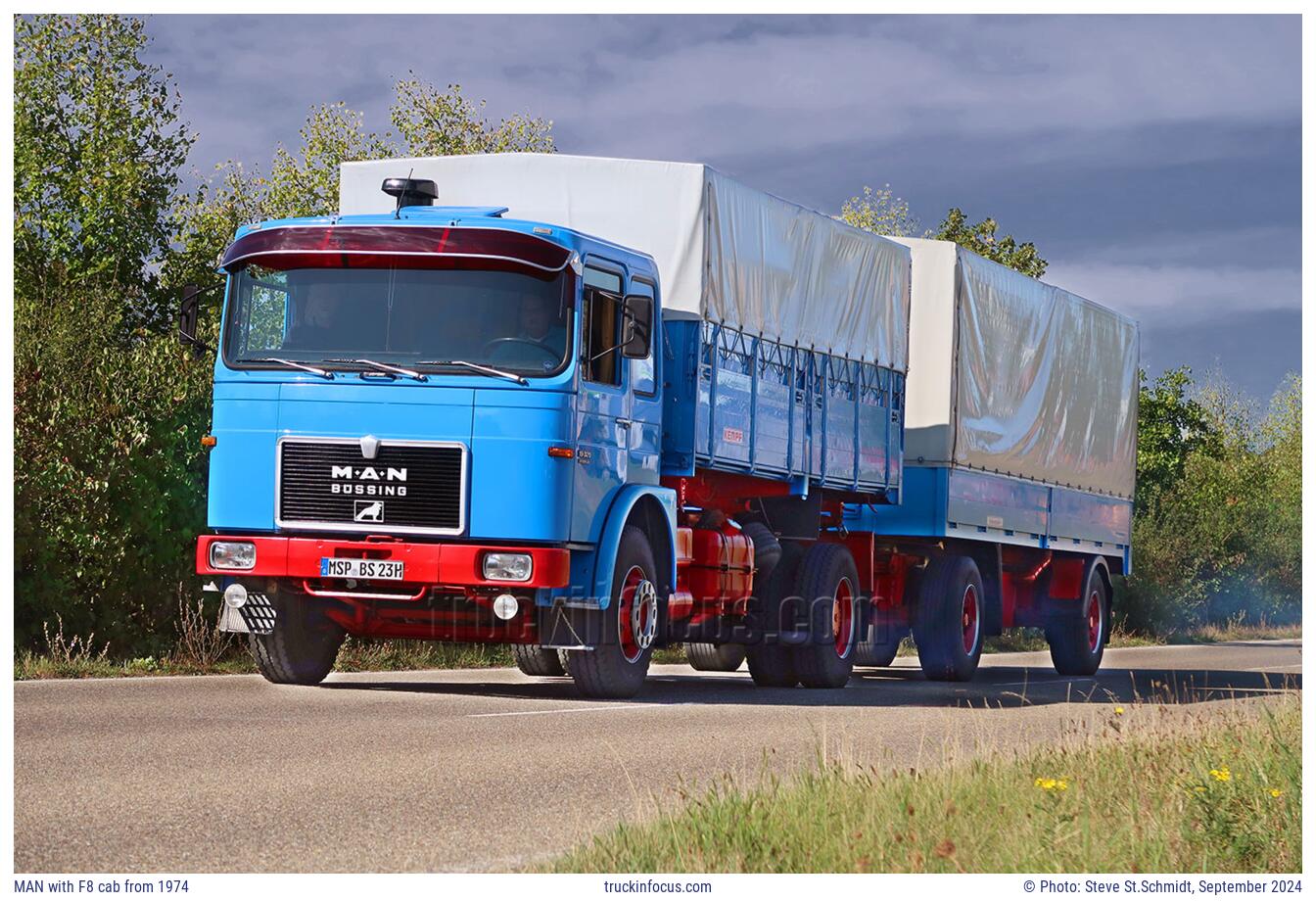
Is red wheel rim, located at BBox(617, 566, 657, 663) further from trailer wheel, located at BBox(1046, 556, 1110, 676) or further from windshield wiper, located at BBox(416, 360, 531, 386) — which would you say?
trailer wheel, located at BBox(1046, 556, 1110, 676)

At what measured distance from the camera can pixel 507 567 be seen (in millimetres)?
13680

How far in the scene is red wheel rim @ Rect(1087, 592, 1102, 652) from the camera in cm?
2339

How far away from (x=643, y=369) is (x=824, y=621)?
3577mm

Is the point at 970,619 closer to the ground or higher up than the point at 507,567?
closer to the ground

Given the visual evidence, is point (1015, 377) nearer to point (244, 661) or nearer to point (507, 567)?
point (244, 661)

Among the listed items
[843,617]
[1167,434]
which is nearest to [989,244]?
[1167,434]

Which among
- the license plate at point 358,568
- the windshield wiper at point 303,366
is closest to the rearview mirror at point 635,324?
the windshield wiper at point 303,366

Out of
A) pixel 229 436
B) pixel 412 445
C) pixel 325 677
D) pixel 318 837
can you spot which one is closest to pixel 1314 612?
pixel 318 837

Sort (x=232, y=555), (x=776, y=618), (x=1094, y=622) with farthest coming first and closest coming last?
(x=1094, y=622) → (x=776, y=618) → (x=232, y=555)

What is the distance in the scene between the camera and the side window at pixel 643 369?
14719 millimetres

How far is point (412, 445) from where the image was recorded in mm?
13766

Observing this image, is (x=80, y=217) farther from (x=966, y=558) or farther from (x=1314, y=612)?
(x=1314, y=612)

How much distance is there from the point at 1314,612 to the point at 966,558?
13.3m

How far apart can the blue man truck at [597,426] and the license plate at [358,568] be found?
0.02 meters
